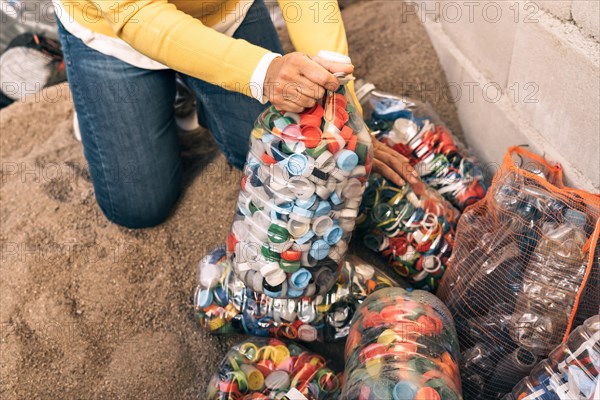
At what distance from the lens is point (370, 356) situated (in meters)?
1.10

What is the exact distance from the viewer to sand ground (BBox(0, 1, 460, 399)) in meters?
1.42

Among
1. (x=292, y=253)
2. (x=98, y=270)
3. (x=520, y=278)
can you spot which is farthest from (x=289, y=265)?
(x=98, y=270)

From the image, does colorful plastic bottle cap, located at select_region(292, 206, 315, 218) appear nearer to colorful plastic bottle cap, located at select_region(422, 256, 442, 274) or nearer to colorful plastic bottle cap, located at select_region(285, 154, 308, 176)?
colorful plastic bottle cap, located at select_region(285, 154, 308, 176)

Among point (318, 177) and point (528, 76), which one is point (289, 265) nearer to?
point (318, 177)

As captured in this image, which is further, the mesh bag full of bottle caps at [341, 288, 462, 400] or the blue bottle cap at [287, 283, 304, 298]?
the blue bottle cap at [287, 283, 304, 298]

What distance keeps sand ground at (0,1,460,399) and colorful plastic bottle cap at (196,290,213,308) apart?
0.10 m

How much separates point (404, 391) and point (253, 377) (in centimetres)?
38

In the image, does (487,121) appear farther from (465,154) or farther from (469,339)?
(469,339)

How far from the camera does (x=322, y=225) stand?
124cm

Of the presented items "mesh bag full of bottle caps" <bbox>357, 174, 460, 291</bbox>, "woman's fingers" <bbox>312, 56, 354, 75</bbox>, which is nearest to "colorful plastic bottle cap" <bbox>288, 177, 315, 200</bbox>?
"woman's fingers" <bbox>312, 56, 354, 75</bbox>

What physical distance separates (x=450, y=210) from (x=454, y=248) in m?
0.13

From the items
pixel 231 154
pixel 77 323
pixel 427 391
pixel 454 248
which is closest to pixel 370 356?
pixel 427 391

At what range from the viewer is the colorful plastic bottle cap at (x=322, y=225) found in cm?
123

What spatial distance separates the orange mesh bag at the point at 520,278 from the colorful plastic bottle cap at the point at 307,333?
0.29m
